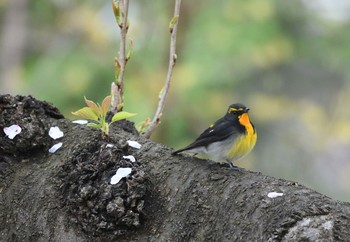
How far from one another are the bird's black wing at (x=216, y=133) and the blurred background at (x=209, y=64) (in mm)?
4651

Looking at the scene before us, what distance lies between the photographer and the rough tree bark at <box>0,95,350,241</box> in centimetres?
134

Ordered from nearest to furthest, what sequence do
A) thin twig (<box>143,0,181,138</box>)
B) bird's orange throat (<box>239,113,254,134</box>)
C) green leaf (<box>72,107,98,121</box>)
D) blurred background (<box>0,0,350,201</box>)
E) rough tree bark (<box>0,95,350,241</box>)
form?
rough tree bark (<box>0,95,350,241</box>)
green leaf (<box>72,107,98,121</box>)
thin twig (<box>143,0,181,138</box>)
bird's orange throat (<box>239,113,254,134</box>)
blurred background (<box>0,0,350,201</box>)

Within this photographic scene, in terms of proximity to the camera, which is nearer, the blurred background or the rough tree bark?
the rough tree bark

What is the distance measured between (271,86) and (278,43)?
120cm

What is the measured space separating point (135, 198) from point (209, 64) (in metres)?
6.69

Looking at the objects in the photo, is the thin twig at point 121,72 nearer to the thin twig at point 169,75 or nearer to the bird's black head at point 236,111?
the thin twig at point 169,75

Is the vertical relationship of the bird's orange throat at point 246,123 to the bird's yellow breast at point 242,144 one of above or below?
above

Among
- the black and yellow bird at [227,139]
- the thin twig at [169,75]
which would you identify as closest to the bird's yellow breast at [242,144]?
the black and yellow bird at [227,139]

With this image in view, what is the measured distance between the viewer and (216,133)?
2.29 meters

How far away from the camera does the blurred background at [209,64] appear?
25.8ft

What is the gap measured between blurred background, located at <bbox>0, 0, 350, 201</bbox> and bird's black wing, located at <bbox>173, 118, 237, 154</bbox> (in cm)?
465

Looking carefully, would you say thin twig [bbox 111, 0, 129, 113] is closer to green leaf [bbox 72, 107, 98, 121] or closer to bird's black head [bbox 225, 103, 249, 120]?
green leaf [bbox 72, 107, 98, 121]

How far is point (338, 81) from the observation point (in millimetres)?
9875

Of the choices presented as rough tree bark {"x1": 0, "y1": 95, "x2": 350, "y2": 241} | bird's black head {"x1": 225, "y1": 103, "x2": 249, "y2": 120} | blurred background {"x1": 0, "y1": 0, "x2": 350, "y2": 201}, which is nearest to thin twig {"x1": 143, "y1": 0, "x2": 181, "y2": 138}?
bird's black head {"x1": 225, "y1": 103, "x2": 249, "y2": 120}
